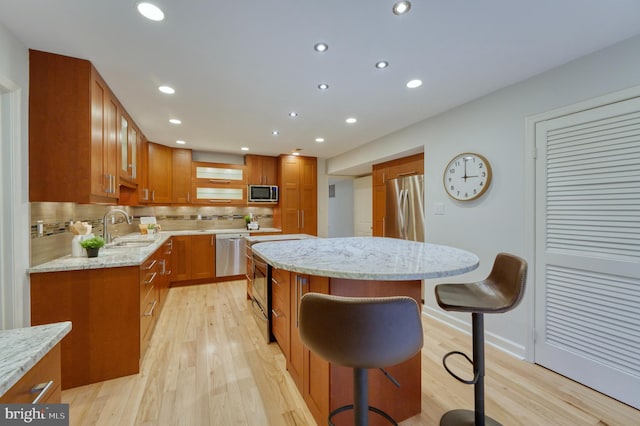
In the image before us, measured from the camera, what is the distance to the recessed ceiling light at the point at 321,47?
1.69m

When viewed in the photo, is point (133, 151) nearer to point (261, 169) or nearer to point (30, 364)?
point (261, 169)

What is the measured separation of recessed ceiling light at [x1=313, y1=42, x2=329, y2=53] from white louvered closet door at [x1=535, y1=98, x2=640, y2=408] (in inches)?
73.0

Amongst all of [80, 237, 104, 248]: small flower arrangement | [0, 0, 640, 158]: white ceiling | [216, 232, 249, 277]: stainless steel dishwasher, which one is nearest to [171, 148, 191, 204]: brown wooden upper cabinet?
[216, 232, 249, 277]: stainless steel dishwasher

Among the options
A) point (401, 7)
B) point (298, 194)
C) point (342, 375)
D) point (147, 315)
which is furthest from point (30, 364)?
point (298, 194)

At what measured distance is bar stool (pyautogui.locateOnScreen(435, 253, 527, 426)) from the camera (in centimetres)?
129

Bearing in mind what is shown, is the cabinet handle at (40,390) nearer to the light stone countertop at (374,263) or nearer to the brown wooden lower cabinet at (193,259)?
the light stone countertop at (374,263)

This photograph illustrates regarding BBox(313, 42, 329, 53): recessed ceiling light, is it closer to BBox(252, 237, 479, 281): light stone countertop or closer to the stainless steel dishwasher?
BBox(252, 237, 479, 281): light stone countertop

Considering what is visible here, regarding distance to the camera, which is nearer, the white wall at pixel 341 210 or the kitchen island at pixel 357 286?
the kitchen island at pixel 357 286

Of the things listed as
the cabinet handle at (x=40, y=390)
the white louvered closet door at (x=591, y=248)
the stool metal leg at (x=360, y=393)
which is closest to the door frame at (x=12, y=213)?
the cabinet handle at (x=40, y=390)

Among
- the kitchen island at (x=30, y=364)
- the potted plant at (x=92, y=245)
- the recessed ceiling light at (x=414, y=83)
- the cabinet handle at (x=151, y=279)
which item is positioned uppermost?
the recessed ceiling light at (x=414, y=83)

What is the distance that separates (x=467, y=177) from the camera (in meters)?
2.62

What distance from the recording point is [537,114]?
82.9 inches

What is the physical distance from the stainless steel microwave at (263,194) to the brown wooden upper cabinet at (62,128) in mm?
2983

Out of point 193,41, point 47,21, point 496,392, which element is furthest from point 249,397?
point 47,21
